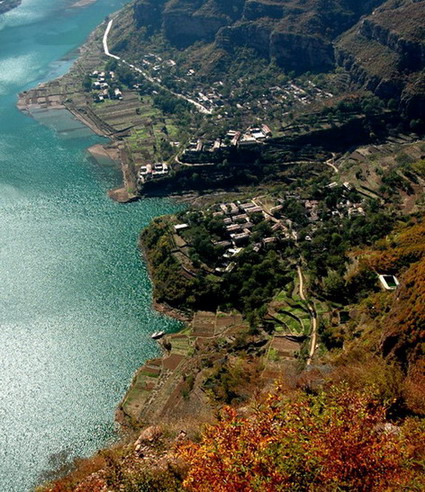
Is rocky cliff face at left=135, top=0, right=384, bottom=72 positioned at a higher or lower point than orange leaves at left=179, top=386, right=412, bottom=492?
lower

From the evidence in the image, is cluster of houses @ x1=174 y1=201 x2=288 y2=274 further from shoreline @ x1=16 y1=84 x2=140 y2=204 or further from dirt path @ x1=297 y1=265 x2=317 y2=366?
shoreline @ x1=16 y1=84 x2=140 y2=204

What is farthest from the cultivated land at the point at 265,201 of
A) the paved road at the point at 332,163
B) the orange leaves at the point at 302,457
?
the orange leaves at the point at 302,457

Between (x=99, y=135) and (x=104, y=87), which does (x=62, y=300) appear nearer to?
(x=99, y=135)

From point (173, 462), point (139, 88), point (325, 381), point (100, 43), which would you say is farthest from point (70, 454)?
point (100, 43)

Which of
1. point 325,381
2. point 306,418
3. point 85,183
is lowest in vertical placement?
point 85,183

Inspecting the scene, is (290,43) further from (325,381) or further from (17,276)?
(325,381)

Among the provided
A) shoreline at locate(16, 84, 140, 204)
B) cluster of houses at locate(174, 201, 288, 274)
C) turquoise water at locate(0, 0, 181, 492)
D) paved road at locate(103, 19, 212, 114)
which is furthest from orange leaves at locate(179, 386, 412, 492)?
paved road at locate(103, 19, 212, 114)
